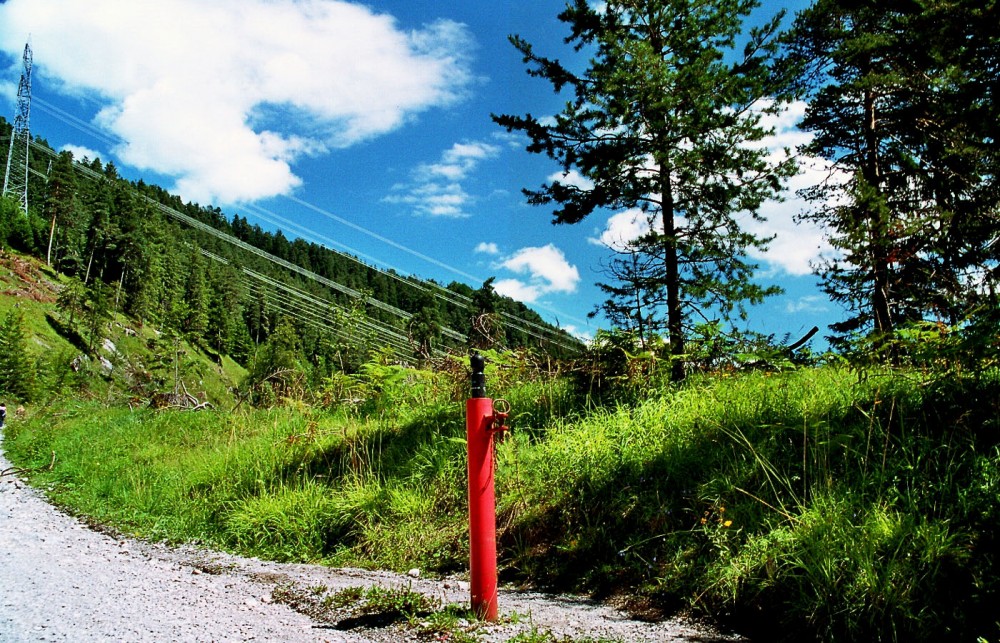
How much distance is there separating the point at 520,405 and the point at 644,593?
325cm

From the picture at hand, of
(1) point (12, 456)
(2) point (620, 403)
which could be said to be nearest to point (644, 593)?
(2) point (620, 403)

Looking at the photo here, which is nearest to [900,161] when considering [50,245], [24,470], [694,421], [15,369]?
[694,421]

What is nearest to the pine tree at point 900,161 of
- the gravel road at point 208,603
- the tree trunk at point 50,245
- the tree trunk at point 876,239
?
the tree trunk at point 876,239

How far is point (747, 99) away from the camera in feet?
26.2

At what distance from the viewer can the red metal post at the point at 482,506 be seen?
3305mm

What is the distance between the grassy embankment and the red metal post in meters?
1.06

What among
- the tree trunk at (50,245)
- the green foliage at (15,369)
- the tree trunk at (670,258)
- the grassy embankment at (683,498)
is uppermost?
the tree trunk at (50,245)

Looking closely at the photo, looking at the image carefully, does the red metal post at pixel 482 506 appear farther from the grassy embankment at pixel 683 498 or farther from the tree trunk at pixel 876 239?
the tree trunk at pixel 876 239

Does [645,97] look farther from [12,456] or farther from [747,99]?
[12,456]

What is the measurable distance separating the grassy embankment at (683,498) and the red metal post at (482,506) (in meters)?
1.06

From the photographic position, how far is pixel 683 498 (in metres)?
4.26

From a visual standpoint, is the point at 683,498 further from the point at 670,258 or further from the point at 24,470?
the point at 24,470

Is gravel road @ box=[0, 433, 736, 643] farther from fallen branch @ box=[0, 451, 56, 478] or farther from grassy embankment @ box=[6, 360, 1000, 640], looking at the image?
fallen branch @ box=[0, 451, 56, 478]

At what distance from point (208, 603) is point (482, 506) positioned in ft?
6.44
